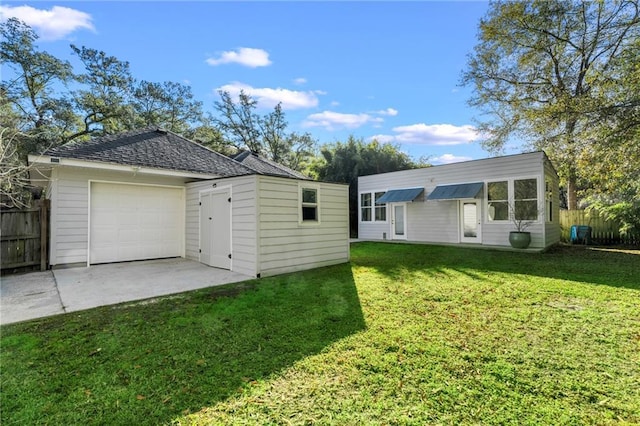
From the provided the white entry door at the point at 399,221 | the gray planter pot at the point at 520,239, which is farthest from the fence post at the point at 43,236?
the gray planter pot at the point at 520,239

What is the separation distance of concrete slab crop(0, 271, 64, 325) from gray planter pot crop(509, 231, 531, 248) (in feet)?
39.4

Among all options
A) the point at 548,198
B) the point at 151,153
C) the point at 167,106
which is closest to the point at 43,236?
the point at 151,153

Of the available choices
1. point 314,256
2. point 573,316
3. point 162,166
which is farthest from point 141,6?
point 573,316

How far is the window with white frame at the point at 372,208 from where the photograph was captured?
14523 millimetres

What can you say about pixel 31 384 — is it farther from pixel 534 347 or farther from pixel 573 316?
pixel 573 316

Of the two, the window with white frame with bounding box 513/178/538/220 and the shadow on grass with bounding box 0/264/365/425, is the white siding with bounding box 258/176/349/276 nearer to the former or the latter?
the shadow on grass with bounding box 0/264/365/425

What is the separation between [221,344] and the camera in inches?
126

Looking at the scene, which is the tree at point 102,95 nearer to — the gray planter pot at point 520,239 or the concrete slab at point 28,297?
the concrete slab at point 28,297

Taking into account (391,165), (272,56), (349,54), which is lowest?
(391,165)

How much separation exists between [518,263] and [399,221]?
6.27 m

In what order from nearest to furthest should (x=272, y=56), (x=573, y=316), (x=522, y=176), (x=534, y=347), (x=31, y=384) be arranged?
(x=31, y=384), (x=534, y=347), (x=573, y=316), (x=522, y=176), (x=272, y=56)

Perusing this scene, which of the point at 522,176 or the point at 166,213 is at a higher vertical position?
the point at 522,176

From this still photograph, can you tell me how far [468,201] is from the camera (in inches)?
464

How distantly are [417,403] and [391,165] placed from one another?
17.3 meters
